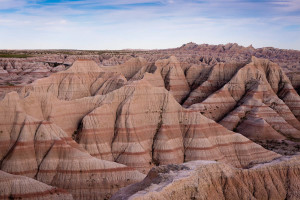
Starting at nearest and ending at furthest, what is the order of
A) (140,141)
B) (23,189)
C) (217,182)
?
(217,182)
(23,189)
(140,141)

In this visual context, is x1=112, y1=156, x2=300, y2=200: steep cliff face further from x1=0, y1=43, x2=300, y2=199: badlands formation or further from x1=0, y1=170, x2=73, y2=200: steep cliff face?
x1=0, y1=170, x2=73, y2=200: steep cliff face

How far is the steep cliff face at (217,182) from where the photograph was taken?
29328 mm

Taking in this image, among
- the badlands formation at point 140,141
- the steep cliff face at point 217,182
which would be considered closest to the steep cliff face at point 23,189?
the badlands formation at point 140,141

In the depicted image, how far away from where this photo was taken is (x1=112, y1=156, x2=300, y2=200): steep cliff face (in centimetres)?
2933

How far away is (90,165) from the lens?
4612 cm

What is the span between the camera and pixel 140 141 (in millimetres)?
58281

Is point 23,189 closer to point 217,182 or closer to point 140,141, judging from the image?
point 217,182

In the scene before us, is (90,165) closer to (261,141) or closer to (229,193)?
(229,193)

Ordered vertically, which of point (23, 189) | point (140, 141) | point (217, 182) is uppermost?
point (217, 182)

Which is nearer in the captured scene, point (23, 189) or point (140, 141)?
point (23, 189)

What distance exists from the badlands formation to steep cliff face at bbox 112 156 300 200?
0.09 m

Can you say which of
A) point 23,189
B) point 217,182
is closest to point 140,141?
point 23,189

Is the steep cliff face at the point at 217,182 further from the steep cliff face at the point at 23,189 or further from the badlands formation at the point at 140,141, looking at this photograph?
the steep cliff face at the point at 23,189

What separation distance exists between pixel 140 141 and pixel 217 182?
2561 centimetres
